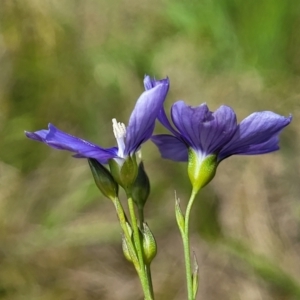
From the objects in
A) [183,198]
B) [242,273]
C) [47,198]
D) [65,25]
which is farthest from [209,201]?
[65,25]

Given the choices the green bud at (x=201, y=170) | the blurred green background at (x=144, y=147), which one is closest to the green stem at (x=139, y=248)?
the green bud at (x=201, y=170)

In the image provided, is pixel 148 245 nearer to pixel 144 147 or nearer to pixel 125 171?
pixel 125 171

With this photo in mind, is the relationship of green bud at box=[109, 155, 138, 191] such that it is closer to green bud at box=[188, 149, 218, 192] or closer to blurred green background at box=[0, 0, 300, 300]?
green bud at box=[188, 149, 218, 192]

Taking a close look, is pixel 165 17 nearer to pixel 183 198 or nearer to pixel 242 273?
pixel 183 198

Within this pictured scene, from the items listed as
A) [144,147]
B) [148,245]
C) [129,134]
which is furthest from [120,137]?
[144,147]

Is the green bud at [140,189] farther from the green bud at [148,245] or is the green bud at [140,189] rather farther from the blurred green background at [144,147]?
the blurred green background at [144,147]

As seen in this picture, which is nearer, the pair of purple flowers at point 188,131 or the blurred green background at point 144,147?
the pair of purple flowers at point 188,131

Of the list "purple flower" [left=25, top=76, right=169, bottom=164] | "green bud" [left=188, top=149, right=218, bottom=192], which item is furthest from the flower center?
"green bud" [left=188, top=149, right=218, bottom=192]
